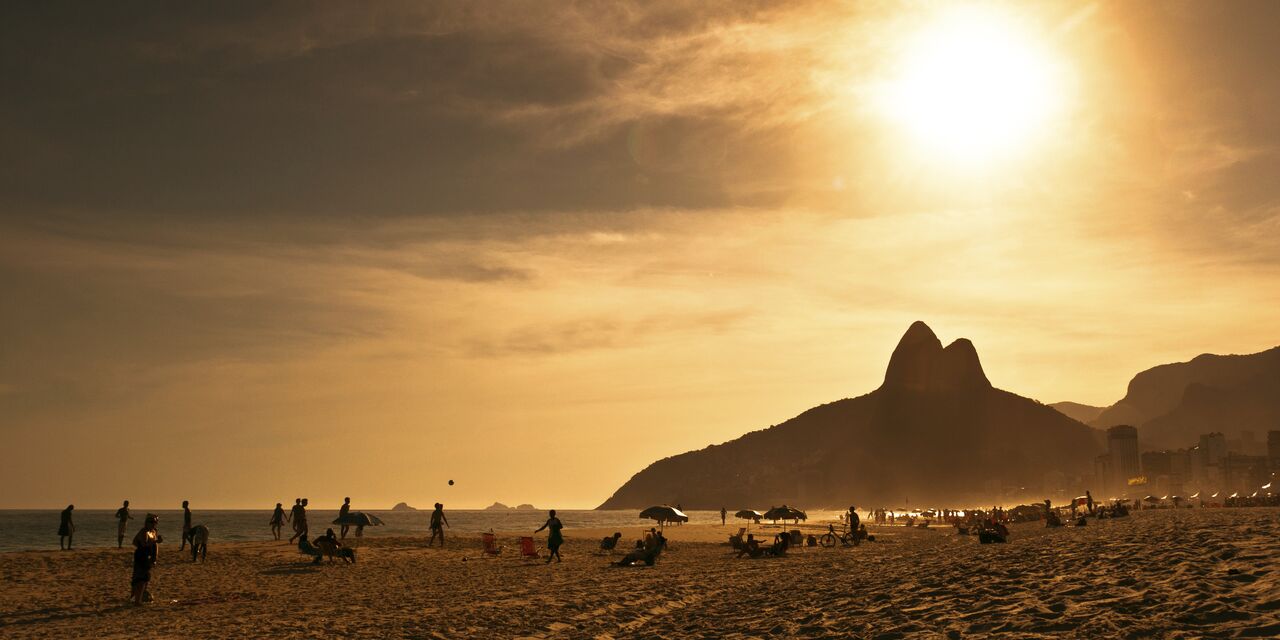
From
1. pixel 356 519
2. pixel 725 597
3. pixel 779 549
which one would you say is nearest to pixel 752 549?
pixel 779 549

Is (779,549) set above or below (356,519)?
below

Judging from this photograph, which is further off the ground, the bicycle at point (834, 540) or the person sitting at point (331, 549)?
the person sitting at point (331, 549)

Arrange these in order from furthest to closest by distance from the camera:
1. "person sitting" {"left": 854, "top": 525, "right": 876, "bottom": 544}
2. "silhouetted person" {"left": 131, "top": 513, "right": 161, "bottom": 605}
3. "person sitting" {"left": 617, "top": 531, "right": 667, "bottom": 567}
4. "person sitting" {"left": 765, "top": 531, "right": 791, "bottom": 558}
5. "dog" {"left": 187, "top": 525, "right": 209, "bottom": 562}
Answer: "person sitting" {"left": 854, "top": 525, "right": 876, "bottom": 544}
"person sitting" {"left": 765, "top": 531, "right": 791, "bottom": 558}
"dog" {"left": 187, "top": 525, "right": 209, "bottom": 562}
"person sitting" {"left": 617, "top": 531, "right": 667, "bottom": 567}
"silhouetted person" {"left": 131, "top": 513, "right": 161, "bottom": 605}

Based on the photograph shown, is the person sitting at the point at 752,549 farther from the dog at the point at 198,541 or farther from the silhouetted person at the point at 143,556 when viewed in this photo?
the silhouetted person at the point at 143,556

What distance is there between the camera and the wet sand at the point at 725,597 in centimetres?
1134

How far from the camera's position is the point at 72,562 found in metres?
26.9

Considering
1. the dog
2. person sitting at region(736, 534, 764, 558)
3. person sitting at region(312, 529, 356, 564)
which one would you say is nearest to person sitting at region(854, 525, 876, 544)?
person sitting at region(736, 534, 764, 558)

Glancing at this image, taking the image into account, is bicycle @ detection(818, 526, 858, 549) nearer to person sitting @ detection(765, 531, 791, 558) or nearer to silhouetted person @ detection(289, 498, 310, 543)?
person sitting @ detection(765, 531, 791, 558)

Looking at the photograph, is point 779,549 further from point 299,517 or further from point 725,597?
point 299,517

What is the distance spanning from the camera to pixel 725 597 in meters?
17.6

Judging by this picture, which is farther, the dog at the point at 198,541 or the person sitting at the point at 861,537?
the person sitting at the point at 861,537

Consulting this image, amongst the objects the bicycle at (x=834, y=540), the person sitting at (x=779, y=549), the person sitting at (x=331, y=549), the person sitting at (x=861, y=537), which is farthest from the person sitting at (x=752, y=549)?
the person sitting at (x=331, y=549)

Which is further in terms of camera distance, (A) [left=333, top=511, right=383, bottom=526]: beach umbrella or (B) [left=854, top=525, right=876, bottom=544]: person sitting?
(B) [left=854, top=525, right=876, bottom=544]: person sitting

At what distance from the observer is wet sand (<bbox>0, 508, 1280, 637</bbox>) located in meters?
11.3
